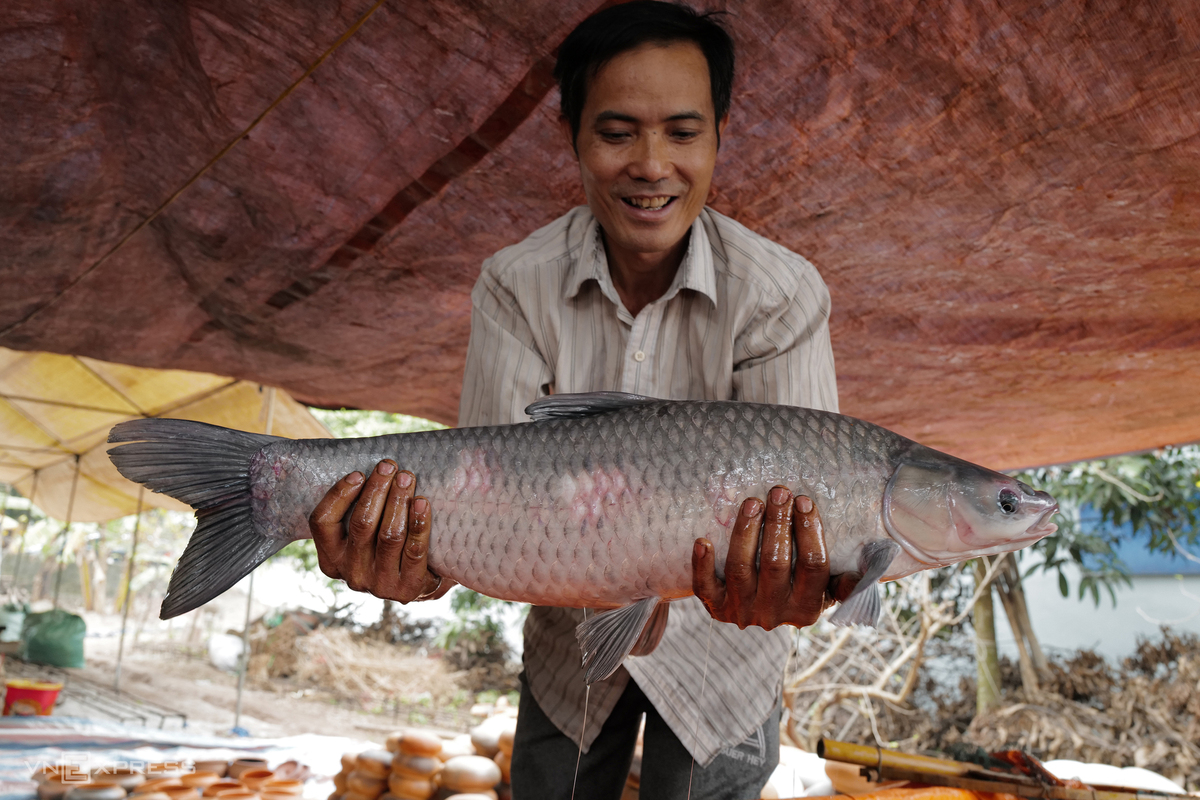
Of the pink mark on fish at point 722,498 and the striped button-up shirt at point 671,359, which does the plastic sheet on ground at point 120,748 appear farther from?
the pink mark on fish at point 722,498

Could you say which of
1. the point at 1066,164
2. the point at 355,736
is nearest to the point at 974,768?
the point at 1066,164

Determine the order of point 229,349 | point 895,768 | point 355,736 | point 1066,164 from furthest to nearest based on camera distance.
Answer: point 355,736, point 229,349, point 895,768, point 1066,164

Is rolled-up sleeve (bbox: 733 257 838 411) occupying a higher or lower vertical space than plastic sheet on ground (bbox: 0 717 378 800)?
higher

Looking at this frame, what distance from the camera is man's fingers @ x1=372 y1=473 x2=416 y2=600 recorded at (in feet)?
6.44

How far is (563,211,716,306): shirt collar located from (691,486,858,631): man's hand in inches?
33.5

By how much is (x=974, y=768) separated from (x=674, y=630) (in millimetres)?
1419

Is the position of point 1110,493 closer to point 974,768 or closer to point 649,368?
point 974,768

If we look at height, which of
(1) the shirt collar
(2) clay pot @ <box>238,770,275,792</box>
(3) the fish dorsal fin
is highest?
(1) the shirt collar

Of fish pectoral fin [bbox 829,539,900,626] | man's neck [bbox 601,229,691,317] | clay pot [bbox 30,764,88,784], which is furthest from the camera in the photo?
clay pot [bbox 30,764,88,784]

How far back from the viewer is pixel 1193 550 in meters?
9.95

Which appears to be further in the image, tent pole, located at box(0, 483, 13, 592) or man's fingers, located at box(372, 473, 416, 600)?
tent pole, located at box(0, 483, 13, 592)

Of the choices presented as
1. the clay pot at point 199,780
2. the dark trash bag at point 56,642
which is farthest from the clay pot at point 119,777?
the dark trash bag at point 56,642

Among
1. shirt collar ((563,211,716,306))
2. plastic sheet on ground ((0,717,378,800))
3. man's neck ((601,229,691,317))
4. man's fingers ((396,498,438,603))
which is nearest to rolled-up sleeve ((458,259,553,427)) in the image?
shirt collar ((563,211,716,306))

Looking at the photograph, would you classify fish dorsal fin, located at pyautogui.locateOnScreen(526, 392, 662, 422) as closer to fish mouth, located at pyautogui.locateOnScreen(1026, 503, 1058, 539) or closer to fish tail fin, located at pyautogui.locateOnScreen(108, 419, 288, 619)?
fish tail fin, located at pyautogui.locateOnScreen(108, 419, 288, 619)
